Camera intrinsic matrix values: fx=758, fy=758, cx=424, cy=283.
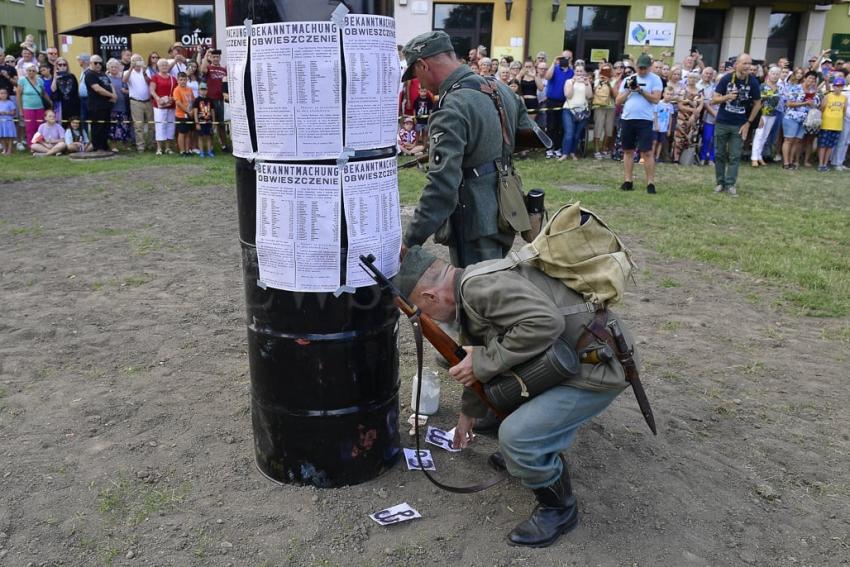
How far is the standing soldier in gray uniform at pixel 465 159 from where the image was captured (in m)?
3.95

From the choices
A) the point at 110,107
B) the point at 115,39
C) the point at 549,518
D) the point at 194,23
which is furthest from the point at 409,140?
the point at 549,518

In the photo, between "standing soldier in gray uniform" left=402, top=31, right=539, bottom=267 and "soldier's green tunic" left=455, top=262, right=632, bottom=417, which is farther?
"standing soldier in gray uniform" left=402, top=31, right=539, bottom=267

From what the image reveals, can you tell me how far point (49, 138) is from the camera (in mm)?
15219

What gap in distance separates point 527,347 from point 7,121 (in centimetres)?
1525

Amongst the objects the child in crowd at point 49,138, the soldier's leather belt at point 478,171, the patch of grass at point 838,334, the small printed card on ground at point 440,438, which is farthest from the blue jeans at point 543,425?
the child in crowd at point 49,138

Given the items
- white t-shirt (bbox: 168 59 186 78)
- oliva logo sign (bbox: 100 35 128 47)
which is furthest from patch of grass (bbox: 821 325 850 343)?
oliva logo sign (bbox: 100 35 128 47)

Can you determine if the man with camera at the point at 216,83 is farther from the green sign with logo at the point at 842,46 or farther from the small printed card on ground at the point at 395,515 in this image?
the green sign with logo at the point at 842,46

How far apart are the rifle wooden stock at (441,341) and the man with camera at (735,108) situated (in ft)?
30.3

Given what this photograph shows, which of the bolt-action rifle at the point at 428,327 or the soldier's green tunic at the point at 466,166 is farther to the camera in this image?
the soldier's green tunic at the point at 466,166

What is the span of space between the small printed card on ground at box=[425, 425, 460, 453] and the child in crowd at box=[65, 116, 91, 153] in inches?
531

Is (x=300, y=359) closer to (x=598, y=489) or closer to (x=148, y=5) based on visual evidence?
(x=598, y=489)

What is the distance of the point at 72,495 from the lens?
3611 mm

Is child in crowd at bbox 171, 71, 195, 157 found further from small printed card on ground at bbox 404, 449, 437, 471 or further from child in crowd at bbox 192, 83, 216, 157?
small printed card on ground at bbox 404, 449, 437, 471

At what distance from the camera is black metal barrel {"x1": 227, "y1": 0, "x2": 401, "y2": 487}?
3.37 metres
